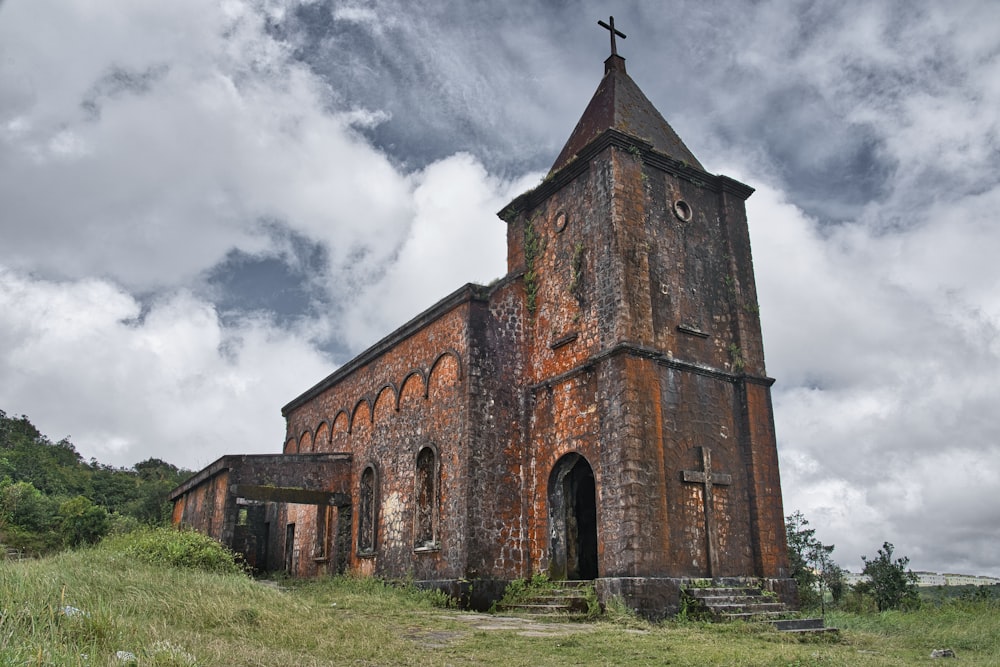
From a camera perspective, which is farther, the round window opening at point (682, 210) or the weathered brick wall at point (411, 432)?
the round window opening at point (682, 210)

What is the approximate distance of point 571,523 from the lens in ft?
47.8

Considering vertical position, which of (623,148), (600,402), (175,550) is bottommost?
(175,550)

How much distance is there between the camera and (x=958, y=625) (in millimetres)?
11742

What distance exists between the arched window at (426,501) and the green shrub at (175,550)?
3752 mm

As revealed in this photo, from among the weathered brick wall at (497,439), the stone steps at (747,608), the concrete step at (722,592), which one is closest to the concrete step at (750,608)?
the stone steps at (747,608)

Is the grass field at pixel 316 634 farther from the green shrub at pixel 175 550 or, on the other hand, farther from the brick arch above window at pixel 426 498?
the brick arch above window at pixel 426 498

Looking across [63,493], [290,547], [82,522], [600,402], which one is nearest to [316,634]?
[600,402]

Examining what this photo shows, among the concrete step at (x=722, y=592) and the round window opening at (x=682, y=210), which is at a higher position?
the round window opening at (x=682, y=210)

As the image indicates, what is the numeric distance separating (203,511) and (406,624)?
12410mm

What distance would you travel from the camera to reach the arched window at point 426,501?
16.0 meters

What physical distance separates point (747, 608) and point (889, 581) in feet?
23.2

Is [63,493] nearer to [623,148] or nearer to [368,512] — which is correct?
[368,512]

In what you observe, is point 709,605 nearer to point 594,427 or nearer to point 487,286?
point 594,427

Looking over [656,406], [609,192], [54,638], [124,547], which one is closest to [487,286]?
[609,192]
